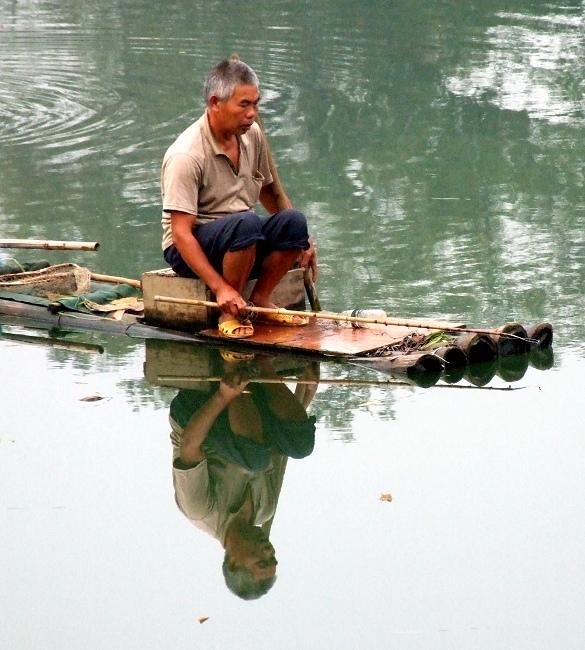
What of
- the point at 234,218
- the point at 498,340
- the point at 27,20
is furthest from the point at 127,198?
the point at 27,20

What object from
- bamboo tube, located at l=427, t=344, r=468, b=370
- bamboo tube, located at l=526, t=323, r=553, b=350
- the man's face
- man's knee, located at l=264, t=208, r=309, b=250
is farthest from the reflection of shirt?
the man's face

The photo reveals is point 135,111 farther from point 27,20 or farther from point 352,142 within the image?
point 27,20

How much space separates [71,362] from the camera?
5543 millimetres

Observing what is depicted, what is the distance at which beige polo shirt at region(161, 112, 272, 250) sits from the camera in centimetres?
534

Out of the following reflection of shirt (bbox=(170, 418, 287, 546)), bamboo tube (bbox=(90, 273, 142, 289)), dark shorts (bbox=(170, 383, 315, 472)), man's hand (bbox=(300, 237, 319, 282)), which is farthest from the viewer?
bamboo tube (bbox=(90, 273, 142, 289))

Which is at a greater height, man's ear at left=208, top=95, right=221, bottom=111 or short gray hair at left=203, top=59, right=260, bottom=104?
short gray hair at left=203, top=59, right=260, bottom=104

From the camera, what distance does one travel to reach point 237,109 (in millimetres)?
5293

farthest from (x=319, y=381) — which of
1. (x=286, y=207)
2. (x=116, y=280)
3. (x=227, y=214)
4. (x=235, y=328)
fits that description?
(x=116, y=280)

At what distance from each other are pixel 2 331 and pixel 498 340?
224cm

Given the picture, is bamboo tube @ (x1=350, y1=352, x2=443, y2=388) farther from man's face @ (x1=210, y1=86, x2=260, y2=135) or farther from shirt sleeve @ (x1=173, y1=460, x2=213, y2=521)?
man's face @ (x1=210, y1=86, x2=260, y2=135)

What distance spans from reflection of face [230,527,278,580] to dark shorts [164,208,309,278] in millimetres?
1674

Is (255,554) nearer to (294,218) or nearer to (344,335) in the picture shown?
(344,335)

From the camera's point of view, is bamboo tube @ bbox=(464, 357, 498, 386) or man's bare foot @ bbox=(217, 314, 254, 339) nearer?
bamboo tube @ bbox=(464, 357, 498, 386)

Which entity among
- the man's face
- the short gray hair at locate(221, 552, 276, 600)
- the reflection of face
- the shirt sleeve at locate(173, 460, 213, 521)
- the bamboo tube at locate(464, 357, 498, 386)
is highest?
the man's face
